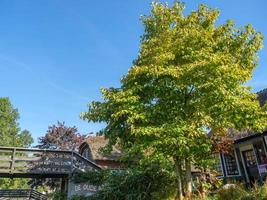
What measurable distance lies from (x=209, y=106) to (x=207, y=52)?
7.87 ft

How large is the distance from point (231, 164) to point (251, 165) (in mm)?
2227

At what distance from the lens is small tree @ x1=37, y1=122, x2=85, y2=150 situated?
30812mm

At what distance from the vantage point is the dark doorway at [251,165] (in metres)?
19.0

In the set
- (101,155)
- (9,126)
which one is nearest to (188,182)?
(101,155)

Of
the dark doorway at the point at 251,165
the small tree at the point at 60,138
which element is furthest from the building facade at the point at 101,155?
the dark doorway at the point at 251,165

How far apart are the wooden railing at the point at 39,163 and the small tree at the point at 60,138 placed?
44.0ft

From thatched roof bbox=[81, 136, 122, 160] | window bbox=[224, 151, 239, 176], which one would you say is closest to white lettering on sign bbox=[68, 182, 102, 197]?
thatched roof bbox=[81, 136, 122, 160]

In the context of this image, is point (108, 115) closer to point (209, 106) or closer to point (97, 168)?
point (209, 106)

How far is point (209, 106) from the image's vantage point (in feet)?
40.5

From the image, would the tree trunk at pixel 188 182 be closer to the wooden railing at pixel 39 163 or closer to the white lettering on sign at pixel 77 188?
the white lettering on sign at pixel 77 188

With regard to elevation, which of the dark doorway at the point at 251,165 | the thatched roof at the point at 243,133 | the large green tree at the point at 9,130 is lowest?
the dark doorway at the point at 251,165

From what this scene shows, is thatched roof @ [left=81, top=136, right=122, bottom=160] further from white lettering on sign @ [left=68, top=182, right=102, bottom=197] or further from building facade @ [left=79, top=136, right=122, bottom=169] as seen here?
white lettering on sign @ [left=68, top=182, right=102, bottom=197]

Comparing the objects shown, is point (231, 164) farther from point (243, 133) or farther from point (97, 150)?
point (97, 150)

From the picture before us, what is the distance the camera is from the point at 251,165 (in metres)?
19.8
